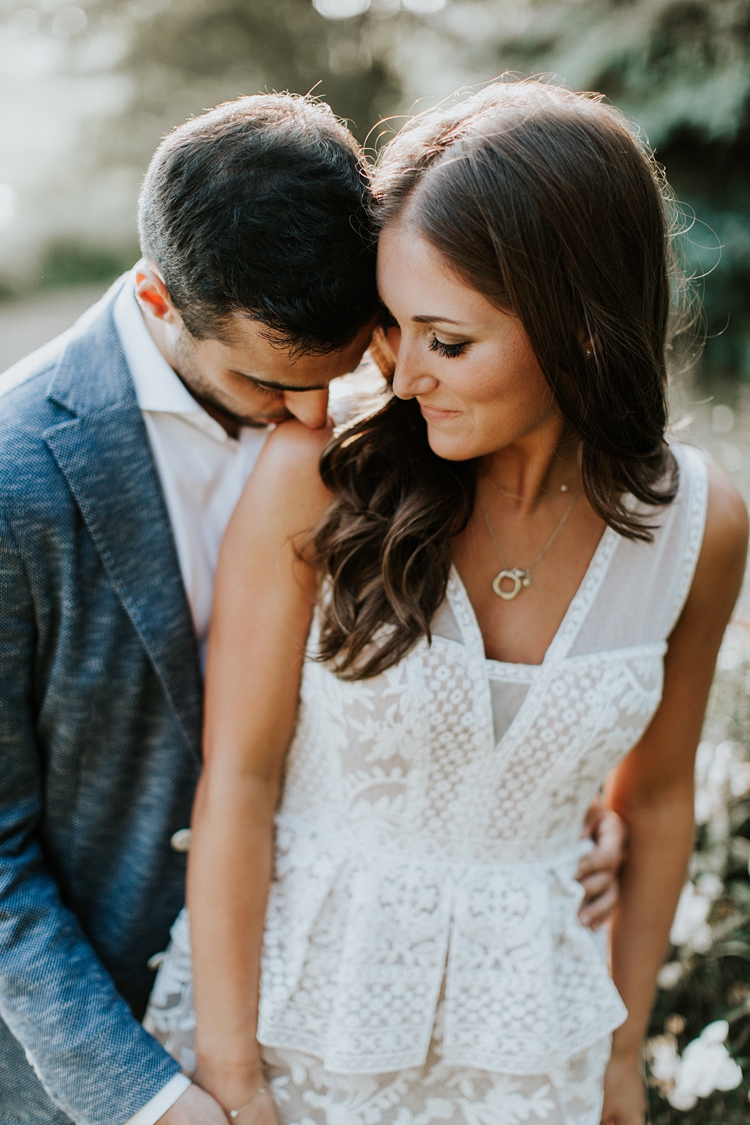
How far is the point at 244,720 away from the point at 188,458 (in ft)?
1.71

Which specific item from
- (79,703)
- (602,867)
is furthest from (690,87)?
(79,703)

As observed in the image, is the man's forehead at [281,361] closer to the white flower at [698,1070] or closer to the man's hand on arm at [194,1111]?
the man's hand on arm at [194,1111]

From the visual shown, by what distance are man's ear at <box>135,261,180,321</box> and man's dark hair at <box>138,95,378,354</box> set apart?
0.08m

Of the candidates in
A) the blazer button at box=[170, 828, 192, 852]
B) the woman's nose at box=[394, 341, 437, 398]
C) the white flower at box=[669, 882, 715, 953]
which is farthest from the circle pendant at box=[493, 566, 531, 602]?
the white flower at box=[669, 882, 715, 953]

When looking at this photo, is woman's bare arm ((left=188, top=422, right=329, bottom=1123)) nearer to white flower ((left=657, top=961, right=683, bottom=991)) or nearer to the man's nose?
the man's nose

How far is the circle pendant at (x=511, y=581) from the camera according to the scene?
1.69 meters

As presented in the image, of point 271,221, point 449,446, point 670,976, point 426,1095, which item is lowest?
point 670,976

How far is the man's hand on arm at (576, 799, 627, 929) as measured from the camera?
1804 mm

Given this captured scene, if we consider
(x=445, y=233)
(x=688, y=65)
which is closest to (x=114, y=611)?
(x=445, y=233)

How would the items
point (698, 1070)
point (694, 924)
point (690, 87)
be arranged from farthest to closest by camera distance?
point (690, 87) < point (694, 924) < point (698, 1070)

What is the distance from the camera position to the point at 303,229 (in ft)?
4.78

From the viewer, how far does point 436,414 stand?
1513 mm

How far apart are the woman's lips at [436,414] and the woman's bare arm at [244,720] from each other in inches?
8.2

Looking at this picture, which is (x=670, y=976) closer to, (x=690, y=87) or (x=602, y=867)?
(x=602, y=867)
